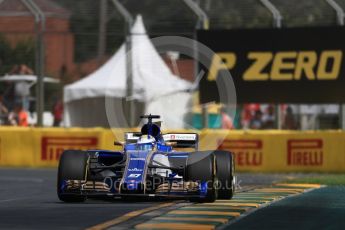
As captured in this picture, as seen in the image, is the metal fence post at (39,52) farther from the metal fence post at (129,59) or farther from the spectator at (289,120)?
the spectator at (289,120)

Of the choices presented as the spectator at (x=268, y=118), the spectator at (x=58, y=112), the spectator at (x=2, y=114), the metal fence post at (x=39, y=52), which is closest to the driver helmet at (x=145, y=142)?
the metal fence post at (x=39, y=52)

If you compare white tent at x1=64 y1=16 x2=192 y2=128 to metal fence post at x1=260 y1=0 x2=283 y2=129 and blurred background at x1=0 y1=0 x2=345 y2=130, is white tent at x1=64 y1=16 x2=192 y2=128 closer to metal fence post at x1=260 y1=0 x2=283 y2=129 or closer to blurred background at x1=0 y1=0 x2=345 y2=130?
blurred background at x1=0 y1=0 x2=345 y2=130

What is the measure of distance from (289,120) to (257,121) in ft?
15.0

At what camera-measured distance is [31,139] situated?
28.0m

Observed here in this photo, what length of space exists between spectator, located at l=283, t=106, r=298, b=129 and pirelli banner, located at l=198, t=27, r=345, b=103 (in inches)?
79.3

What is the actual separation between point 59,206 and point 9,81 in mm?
15805

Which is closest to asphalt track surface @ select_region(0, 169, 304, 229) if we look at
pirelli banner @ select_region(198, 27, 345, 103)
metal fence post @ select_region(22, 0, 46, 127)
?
metal fence post @ select_region(22, 0, 46, 127)

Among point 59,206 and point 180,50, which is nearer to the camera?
point 59,206

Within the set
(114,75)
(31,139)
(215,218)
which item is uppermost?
(114,75)

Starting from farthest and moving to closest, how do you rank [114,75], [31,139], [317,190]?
[114,75]
[31,139]
[317,190]

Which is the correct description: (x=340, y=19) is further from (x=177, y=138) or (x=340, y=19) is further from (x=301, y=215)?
(x=301, y=215)

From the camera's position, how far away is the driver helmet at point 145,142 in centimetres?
1578

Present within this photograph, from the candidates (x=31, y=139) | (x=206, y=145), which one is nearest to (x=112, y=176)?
(x=206, y=145)

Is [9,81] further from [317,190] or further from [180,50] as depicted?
[317,190]
